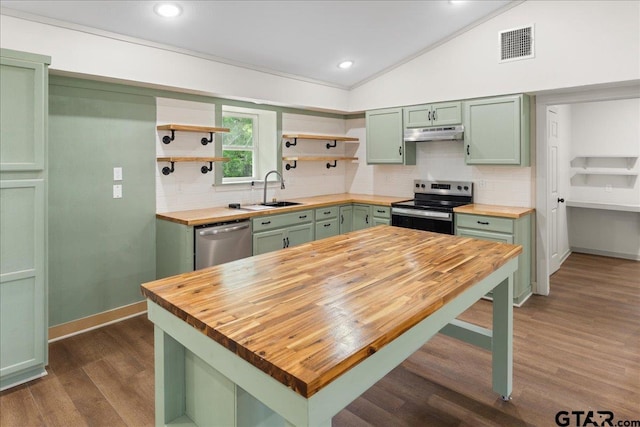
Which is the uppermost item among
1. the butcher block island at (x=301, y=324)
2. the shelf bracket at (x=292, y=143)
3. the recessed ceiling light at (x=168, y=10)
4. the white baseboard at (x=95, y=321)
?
the recessed ceiling light at (x=168, y=10)

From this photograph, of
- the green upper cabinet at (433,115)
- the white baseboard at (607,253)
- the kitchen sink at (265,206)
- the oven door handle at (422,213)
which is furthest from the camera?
the white baseboard at (607,253)

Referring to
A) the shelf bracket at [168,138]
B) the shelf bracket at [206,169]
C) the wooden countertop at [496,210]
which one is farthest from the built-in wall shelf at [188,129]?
the wooden countertop at [496,210]

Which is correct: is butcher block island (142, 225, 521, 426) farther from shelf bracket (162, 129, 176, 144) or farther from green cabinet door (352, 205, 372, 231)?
green cabinet door (352, 205, 372, 231)

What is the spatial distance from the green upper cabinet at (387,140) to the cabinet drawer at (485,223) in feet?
3.91

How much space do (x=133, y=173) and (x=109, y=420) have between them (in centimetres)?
223

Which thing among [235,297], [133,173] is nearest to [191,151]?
[133,173]

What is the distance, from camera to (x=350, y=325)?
50.1 inches

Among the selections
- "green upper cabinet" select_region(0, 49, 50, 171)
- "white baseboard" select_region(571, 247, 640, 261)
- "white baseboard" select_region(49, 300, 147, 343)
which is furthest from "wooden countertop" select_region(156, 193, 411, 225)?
"white baseboard" select_region(571, 247, 640, 261)

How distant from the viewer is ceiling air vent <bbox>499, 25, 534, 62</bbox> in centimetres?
389

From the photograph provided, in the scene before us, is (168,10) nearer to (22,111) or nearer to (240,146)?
(22,111)

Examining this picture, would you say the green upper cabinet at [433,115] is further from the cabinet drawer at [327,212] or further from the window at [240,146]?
the window at [240,146]

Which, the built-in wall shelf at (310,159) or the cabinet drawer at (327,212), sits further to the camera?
the built-in wall shelf at (310,159)

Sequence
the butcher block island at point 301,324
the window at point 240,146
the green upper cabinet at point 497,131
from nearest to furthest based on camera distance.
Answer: the butcher block island at point 301,324
the green upper cabinet at point 497,131
the window at point 240,146

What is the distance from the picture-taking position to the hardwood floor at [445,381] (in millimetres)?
2254
